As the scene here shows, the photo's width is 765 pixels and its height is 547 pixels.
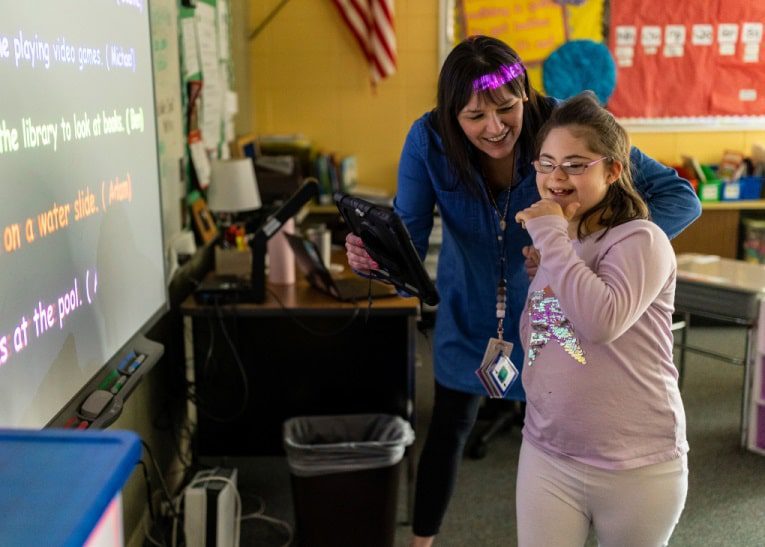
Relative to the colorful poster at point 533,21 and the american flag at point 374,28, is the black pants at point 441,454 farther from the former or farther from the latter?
the colorful poster at point 533,21

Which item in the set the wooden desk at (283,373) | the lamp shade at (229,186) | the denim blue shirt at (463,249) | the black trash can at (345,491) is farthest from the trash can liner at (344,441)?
the lamp shade at (229,186)

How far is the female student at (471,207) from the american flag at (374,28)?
2843 millimetres

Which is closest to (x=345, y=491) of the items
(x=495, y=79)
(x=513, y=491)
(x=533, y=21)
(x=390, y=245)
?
(x=513, y=491)

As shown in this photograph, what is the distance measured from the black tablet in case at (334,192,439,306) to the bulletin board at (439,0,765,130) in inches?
126

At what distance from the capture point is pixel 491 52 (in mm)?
1857

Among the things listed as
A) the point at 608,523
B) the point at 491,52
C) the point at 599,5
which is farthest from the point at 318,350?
the point at 599,5

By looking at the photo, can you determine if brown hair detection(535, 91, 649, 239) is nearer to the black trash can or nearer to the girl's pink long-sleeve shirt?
the girl's pink long-sleeve shirt

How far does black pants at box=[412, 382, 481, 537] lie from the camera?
2256mm

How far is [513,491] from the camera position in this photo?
10.0ft

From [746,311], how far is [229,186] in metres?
2.00

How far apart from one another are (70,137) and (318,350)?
5.22 feet

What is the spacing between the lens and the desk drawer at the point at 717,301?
10.8 feet

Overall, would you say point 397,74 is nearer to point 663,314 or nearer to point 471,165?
point 471,165

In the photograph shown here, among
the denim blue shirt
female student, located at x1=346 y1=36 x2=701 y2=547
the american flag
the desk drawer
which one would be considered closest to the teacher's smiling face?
female student, located at x1=346 y1=36 x2=701 y2=547
